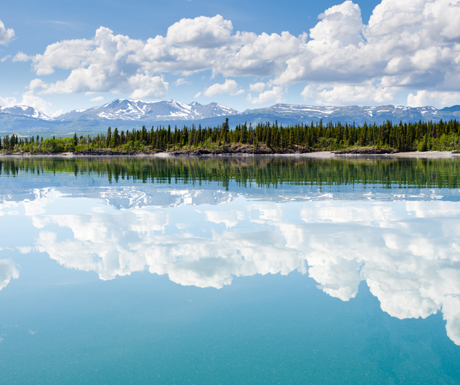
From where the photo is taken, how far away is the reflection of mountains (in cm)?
1153

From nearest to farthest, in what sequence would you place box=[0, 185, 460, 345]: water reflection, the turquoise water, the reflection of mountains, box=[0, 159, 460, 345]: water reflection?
the turquoise water < the reflection of mountains < box=[0, 185, 460, 345]: water reflection < box=[0, 159, 460, 345]: water reflection

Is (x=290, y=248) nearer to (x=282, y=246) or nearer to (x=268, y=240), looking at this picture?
(x=282, y=246)

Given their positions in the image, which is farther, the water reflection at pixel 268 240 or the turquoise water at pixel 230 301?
the water reflection at pixel 268 240

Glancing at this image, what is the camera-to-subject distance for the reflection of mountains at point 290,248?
37.8ft

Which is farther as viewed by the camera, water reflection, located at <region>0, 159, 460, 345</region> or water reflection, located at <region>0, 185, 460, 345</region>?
water reflection, located at <region>0, 159, 460, 345</region>

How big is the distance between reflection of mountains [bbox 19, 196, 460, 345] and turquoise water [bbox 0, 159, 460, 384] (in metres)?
0.08

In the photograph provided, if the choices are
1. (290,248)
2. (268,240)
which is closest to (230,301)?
(290,248)

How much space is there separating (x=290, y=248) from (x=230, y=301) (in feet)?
18.3

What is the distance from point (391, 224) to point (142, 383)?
1652 cm

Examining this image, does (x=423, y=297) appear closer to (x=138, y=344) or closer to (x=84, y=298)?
(x=138, y=344)

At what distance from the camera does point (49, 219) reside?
872 inches

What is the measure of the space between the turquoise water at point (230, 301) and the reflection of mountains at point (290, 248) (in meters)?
0.08

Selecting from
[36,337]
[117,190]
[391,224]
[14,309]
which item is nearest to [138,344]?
[36,337]

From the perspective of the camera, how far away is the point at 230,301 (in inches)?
413
